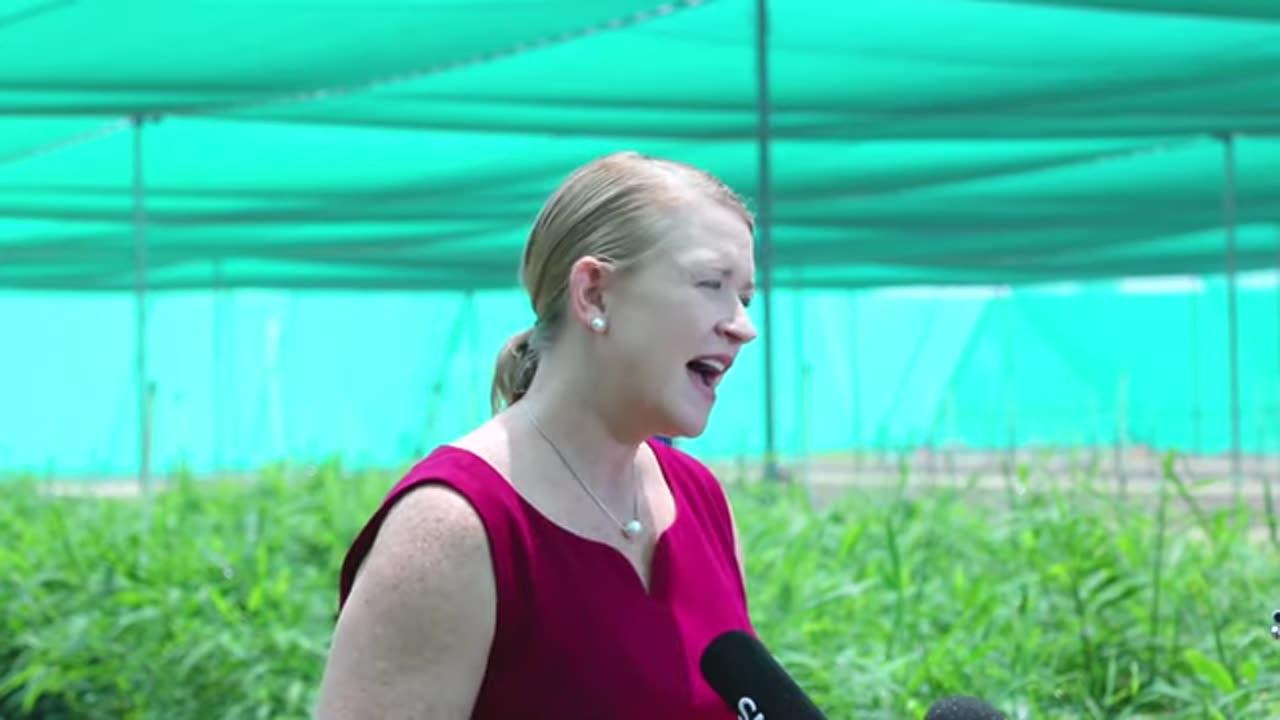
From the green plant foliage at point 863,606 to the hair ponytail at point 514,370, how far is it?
1682 millimetres

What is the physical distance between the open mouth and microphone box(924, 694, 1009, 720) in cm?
31

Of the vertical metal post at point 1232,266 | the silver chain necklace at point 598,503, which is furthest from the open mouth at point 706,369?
the vertical metal post at point 1232,266

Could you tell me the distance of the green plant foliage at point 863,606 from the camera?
326cm

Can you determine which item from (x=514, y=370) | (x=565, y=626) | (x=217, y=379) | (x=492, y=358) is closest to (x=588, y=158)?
(x=217, y=379)

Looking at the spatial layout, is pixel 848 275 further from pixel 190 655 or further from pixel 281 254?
pixel 190 655

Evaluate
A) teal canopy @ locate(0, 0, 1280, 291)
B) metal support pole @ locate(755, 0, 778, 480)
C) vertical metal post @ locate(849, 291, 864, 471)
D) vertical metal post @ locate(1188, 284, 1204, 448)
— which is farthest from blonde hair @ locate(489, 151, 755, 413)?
vertical metal post @ locate(1188, 284, 1204, 448)

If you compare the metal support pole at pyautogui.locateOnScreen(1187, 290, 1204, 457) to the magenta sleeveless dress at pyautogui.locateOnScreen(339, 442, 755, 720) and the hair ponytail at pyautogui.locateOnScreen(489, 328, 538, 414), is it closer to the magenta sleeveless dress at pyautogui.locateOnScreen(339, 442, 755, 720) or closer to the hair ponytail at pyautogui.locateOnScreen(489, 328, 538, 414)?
the hair ponytail at pyautogui.locateOnScreen(489, 328, 538, 414)

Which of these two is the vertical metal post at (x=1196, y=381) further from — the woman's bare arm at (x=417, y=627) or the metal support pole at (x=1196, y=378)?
the woman's bare arm at (x=417, y=627)

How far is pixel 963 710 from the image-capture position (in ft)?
3.95

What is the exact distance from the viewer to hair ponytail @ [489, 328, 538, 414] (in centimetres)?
154

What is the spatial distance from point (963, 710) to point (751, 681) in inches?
6.3

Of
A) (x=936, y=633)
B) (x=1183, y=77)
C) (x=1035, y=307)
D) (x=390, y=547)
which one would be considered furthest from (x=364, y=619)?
(x=1035, y=307)

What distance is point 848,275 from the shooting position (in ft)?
56.5

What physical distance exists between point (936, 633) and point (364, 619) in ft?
8.76
